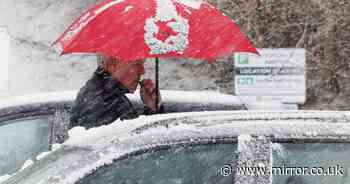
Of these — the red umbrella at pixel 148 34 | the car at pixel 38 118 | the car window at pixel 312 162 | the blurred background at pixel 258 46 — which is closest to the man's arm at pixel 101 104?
the red umbrella at pixel 148 34

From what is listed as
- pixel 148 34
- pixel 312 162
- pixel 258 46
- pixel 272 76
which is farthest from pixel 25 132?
pixel 258 46

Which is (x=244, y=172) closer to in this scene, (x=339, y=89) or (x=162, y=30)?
(x=162, y=30)

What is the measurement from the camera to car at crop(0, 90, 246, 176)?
486cm

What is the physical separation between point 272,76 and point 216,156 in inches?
179

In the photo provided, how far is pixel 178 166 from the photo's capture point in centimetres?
289

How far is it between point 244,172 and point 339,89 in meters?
7.62

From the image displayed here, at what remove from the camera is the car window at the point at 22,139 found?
4849mm

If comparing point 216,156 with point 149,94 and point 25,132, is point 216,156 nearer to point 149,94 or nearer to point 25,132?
point 149,94

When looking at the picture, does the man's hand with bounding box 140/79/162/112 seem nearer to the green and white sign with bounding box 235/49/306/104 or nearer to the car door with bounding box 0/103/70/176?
the car door with bounding box 0/103/70/176

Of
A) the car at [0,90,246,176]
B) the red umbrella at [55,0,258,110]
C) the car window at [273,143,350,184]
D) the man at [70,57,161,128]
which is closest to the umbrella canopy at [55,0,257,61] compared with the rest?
the red umbrella at [55,0,258,110]

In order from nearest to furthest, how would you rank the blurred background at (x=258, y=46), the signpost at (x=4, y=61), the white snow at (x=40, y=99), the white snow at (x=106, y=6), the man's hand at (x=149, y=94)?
the white snow at (x=106, y=6)
the man's hand at (x=149, y=94)
the white snow at (x=40, y=99)
the blurred background at (x=258, y=46)
the signpost at (x=4, y=61)

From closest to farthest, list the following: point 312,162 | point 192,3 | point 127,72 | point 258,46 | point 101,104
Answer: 1. point 312,162
2. point 101,104
3. point 127,72
4. point 192,3
5. point 258,46

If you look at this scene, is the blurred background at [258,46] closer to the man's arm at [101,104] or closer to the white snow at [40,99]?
the white snow at [40,99]

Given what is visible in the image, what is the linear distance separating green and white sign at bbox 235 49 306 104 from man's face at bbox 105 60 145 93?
304cm
